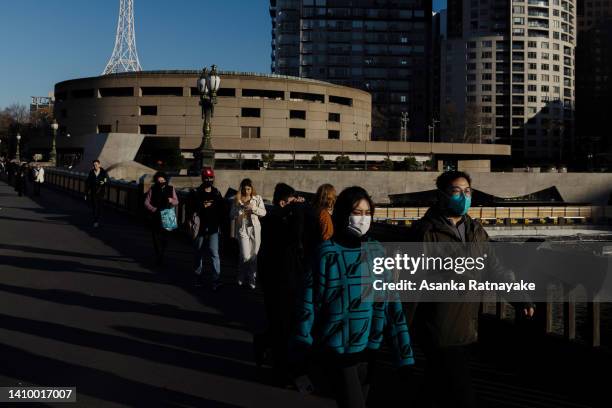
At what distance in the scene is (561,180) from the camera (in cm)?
6469

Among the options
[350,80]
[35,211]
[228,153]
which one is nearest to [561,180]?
[228,153]

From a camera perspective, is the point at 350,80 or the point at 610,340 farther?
the point at 350,80

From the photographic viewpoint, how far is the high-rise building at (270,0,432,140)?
144250 millimetres

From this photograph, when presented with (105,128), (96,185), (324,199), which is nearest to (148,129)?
(105,128)

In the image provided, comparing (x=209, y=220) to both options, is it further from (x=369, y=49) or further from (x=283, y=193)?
(x=369, y=49)

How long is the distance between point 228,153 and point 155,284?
73380 mm

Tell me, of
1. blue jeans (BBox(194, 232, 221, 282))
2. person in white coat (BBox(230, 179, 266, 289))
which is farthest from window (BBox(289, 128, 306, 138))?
person in white coat (BBox(230, 179, 266, 289))

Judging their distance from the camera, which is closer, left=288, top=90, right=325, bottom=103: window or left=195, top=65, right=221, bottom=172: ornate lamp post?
left=195, top=65, right=221, bottom=172: ornate lamp post

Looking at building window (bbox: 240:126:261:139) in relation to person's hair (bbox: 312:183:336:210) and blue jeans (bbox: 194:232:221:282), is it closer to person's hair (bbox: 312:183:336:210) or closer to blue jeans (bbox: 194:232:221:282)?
blue jeans (bbox: 194:232:221:282)

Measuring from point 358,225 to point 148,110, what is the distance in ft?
295

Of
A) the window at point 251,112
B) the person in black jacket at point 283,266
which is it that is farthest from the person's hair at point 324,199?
the window at point 251,112

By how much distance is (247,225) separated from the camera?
9.85 metres

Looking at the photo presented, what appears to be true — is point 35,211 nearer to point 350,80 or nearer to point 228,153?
point 228,153

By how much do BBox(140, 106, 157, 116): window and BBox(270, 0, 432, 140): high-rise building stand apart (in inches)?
2320
